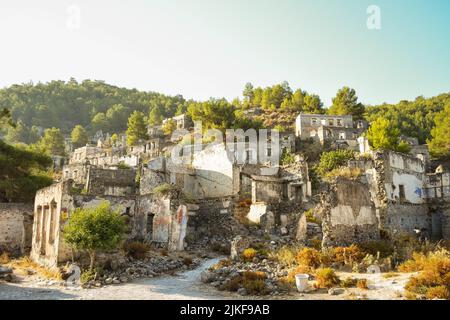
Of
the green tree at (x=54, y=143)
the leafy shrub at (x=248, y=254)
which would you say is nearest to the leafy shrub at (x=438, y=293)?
the leafy shrub at (x=248, y=254)

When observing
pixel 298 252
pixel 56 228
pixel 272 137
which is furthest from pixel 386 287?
pixel 272 137

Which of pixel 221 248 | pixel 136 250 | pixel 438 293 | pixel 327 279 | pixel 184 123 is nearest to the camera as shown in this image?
pixel 438 293

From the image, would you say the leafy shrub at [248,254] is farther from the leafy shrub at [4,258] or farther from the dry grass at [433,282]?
the leafy shrub at [4,258]

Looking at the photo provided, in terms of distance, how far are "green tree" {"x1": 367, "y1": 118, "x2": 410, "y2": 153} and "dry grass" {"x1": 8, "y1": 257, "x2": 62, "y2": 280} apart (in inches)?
1520

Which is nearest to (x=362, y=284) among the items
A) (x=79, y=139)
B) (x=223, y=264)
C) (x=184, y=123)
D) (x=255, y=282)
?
(x=255, y=282)

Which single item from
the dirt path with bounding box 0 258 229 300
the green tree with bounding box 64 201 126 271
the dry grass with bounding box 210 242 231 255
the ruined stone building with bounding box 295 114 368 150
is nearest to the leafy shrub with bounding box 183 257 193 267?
the dirt path with bounding box 0 258 229 300

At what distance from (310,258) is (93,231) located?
8790 mm

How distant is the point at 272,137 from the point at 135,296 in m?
45.2

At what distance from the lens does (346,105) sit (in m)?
69.9

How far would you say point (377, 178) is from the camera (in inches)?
1158

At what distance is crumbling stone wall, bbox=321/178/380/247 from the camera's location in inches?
722

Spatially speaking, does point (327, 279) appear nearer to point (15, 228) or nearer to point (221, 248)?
point (221, 248)

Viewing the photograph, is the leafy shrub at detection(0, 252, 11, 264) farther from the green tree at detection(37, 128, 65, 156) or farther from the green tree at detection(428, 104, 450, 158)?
the green tree at detection(37, 128, 65, 156)

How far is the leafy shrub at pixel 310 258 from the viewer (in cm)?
1627
